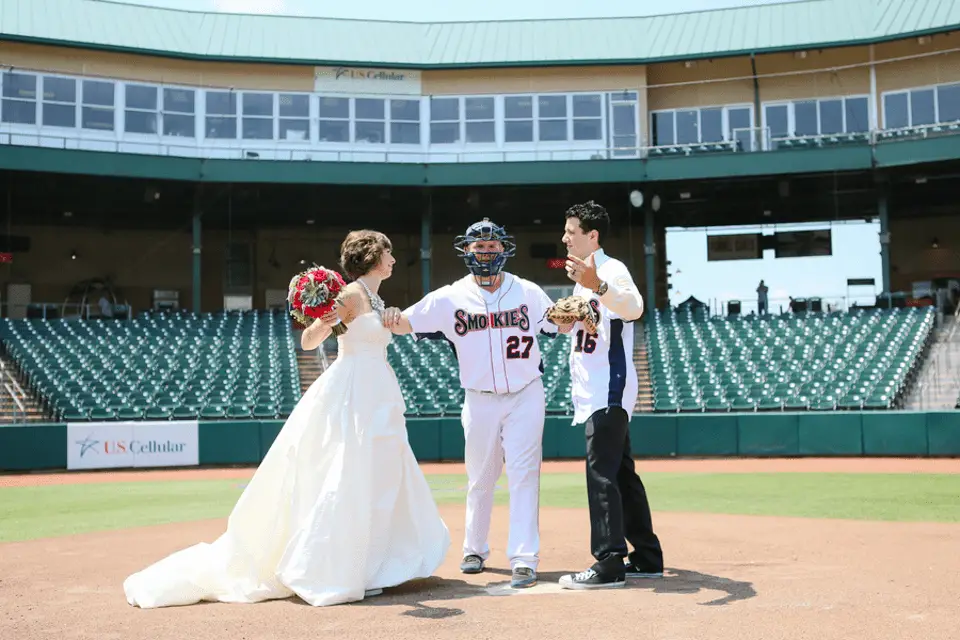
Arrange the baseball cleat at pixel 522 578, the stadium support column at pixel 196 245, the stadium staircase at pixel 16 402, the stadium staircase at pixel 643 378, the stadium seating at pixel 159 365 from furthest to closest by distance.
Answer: the stadium support column at pixel 196 245 → the stadium staircase at pixel 643 378 → the stadium seating at pixel 159 365 → the stadium staircase at pixel 16 402 → the baseball cleat at pixel 522 578

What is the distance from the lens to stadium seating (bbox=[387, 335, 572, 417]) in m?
24.2

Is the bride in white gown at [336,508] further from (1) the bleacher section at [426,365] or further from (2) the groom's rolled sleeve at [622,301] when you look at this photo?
(1) the bleacher section at [426,365]

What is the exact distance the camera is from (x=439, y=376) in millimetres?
26625

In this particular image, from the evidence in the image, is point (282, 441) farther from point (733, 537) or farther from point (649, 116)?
point (649, 116)

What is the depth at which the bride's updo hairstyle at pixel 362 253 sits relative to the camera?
23.1ft

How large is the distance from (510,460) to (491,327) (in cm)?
100

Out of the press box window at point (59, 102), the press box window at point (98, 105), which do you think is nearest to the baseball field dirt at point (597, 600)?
the press box window at point (59, 102)

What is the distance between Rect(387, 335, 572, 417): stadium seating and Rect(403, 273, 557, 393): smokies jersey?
15.9 meters

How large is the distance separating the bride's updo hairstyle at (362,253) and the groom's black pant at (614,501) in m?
1.95

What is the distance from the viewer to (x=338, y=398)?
675 cm

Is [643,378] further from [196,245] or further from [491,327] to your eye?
[491,327]

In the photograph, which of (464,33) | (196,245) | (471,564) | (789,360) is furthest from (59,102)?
(471,564)

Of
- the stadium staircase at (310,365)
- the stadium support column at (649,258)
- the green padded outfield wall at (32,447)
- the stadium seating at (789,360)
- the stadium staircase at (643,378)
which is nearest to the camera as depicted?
the green padded outfield wall at (32,447)

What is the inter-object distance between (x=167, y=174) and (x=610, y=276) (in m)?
26.0
